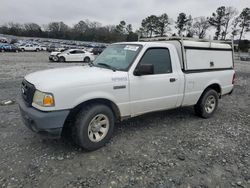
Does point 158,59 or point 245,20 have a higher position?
point 245,20

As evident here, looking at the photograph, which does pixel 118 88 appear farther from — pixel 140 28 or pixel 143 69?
pixel 140 28

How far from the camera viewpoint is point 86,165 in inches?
129

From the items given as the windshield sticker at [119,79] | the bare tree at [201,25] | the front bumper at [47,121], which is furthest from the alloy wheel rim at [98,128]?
the bare tree at [201,25]

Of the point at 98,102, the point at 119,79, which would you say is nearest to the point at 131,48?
the point at 119,79

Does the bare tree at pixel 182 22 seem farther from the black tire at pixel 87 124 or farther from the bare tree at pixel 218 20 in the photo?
the black tire at pixel 87 124

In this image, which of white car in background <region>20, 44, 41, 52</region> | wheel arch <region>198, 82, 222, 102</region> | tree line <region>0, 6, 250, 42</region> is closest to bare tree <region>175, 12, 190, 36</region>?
tree line <region>0, 6, 250, 42</region>

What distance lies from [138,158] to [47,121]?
157cm

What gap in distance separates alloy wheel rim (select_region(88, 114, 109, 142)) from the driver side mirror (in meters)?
1.00

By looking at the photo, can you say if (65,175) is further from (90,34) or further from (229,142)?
(90,34)

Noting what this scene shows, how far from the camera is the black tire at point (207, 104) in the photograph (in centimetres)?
535

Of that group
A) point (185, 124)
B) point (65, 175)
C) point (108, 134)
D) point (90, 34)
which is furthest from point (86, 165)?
point (90, 34)

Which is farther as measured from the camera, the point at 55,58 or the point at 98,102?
the point at 55,58

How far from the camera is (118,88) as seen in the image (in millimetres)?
3695

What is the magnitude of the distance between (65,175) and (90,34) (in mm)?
103797
